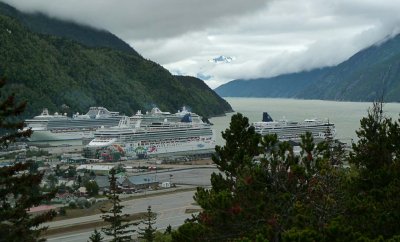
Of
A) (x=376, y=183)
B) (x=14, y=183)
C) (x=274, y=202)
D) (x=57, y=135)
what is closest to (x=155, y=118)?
(x=57, y=135)

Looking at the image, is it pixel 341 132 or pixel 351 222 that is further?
pixel 341 132

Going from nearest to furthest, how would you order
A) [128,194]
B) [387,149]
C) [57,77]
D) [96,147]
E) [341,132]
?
[387,149], [128,194], [96,147], [341,132], [57,77]

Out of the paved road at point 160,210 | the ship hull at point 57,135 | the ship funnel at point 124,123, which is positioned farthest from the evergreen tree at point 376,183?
the ship hull at point 57,135

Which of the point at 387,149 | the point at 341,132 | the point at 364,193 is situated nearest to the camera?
the point at 364,193

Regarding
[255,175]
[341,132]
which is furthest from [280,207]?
[341,132]

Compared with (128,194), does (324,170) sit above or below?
above

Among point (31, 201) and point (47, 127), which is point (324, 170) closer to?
point (31, 201)

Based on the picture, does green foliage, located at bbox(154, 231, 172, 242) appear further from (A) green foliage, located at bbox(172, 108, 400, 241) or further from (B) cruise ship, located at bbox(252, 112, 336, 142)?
(B) cruise ship, located at bbox(252, 112, 336, 142)

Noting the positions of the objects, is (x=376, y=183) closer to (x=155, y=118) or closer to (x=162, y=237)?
(x=162, y=237)
